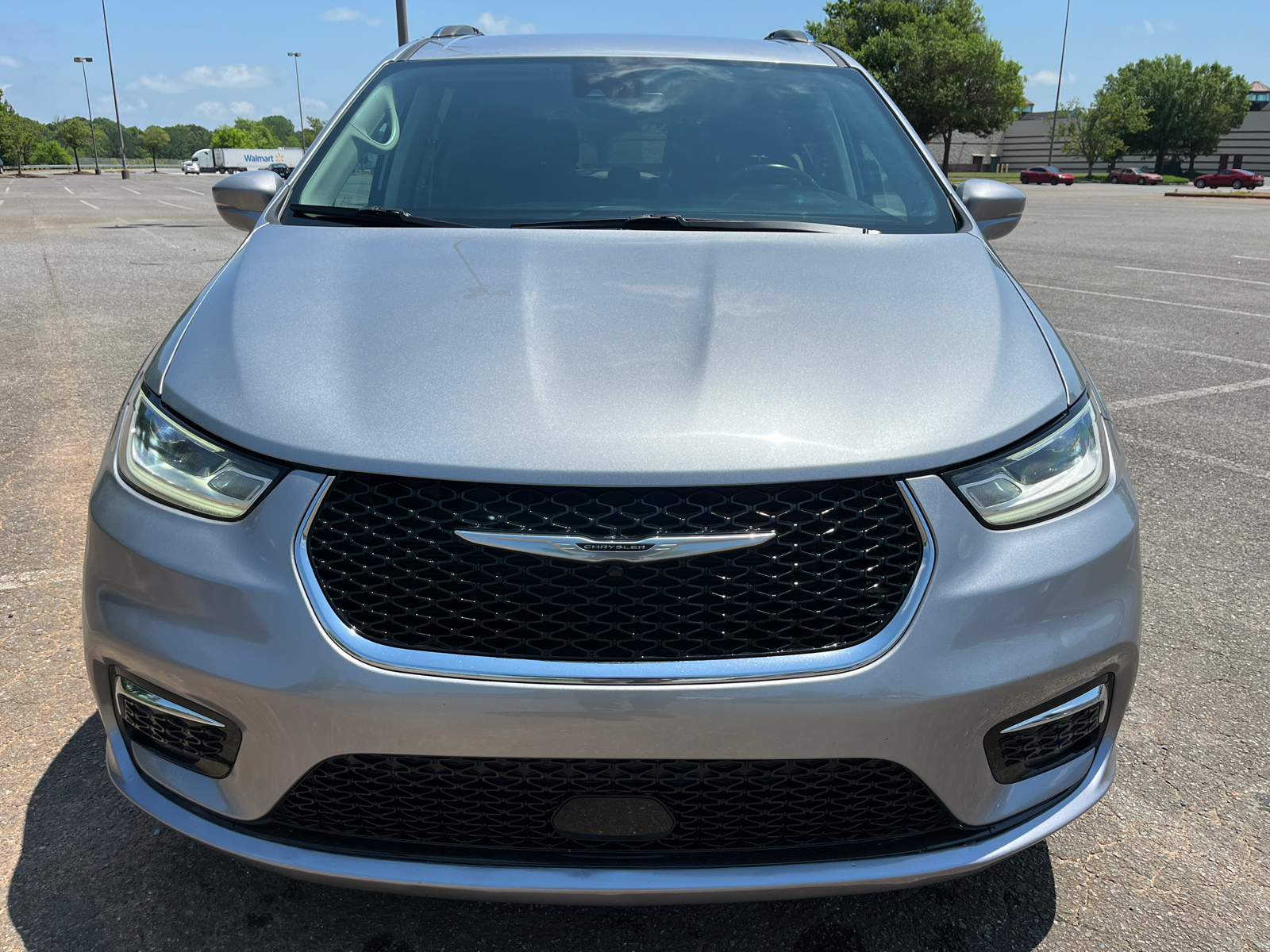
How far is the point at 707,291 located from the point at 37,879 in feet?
5.78

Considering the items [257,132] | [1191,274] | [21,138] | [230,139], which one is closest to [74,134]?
[21,138]

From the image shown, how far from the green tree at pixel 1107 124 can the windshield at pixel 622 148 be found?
80.9 m

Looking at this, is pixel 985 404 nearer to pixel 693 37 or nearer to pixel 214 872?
pixel 214 872

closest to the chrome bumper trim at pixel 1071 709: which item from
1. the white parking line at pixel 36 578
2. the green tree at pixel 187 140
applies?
the white parking line at pixel 36 578

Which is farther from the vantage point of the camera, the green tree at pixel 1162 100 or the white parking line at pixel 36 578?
the green tree at pixel 1162 100

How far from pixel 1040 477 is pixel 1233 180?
2419 inches

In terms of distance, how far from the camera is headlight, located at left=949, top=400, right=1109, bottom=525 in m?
1.62

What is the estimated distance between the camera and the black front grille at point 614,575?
4.94 feet

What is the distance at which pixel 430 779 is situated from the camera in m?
1.53

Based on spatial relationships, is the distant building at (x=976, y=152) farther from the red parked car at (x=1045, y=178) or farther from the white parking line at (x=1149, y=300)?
the white parking line at (x=1149, y=300)

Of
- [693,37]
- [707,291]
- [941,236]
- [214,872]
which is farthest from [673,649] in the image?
[693,37]

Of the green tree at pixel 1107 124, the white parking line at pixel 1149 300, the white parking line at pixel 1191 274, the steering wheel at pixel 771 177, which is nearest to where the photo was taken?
the steering wheel at pixel 771 177

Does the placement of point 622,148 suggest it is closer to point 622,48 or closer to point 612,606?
point 622,48

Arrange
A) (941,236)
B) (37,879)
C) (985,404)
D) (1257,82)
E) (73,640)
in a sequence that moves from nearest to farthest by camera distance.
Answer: (985,404) < (37,879) < (941,236) < (73,640) < (1257,82)
